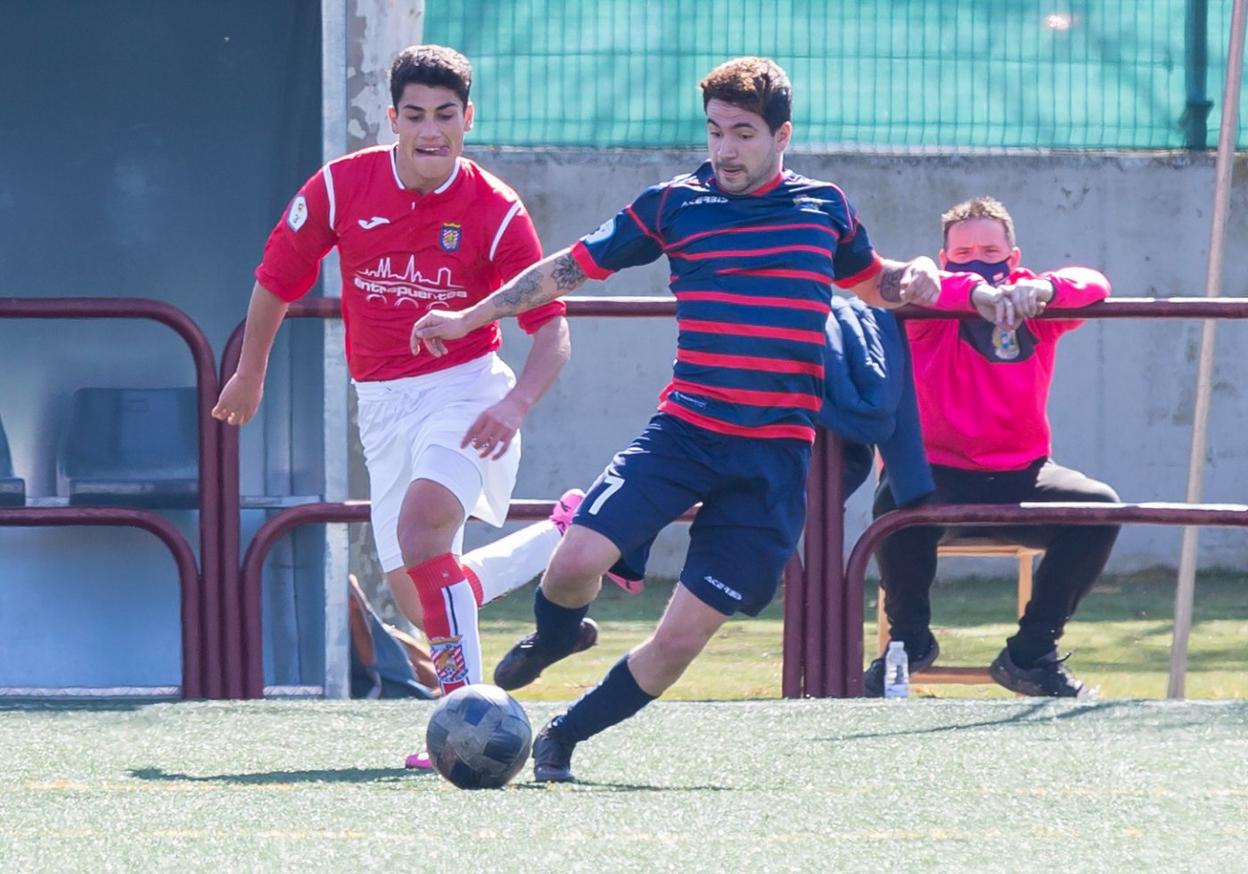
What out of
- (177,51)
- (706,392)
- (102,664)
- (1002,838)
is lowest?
(102,664)

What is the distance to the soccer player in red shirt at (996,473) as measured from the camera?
21.4 feet

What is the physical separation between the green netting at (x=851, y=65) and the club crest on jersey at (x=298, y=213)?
4.77 meters

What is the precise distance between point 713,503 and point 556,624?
58cm

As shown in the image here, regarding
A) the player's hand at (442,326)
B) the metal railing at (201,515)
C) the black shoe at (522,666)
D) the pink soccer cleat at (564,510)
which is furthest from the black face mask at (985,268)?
the player's hand at (442,326)

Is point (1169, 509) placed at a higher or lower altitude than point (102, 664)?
higher

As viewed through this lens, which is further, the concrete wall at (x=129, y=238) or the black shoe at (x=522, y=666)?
the concrete wall at (x=129, y=238)

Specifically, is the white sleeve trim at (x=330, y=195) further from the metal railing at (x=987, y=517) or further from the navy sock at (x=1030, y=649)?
the navy sock at (x=1030, y=649)

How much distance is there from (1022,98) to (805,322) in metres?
6.06

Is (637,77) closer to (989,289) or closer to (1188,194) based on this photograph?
(1188,194)

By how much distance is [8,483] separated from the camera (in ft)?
23.9

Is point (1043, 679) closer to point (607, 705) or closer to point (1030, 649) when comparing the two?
point (1030, 649)

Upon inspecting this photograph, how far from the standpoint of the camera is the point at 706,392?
15.0 feet

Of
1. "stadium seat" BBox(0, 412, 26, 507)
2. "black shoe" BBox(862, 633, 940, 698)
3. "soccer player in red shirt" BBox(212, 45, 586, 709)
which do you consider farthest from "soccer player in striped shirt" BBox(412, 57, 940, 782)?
"stadium seat" BBox(0, 412, 26, 507)

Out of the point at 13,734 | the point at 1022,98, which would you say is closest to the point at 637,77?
the point at 1022,98
